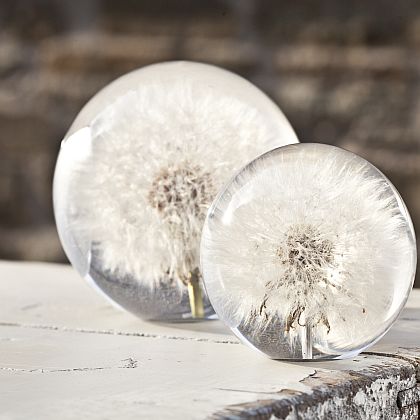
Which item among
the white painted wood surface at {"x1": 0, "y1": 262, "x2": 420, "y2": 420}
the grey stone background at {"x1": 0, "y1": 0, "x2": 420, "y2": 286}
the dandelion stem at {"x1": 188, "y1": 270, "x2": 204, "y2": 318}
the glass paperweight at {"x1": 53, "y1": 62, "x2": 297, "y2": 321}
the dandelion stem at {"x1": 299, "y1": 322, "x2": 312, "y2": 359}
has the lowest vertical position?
the white painted wood surface at {"x1": 0, "y1": 262, "x2": 420, "y2": 420}

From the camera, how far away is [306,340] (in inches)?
21.1

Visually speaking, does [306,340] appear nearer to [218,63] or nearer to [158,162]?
[158,162]

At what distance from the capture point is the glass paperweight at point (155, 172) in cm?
64

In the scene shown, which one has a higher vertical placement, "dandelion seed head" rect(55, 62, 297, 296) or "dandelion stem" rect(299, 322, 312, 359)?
"dandelion seed head" rect(55, 62, 297, 296)

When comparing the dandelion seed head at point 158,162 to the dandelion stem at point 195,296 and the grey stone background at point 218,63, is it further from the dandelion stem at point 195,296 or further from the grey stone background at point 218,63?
the grey stone background at point 218,63

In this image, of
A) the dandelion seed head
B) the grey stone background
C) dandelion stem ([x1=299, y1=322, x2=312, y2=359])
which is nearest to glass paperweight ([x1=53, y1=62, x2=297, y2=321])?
the dandelion seed head

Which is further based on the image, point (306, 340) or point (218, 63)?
point (218, 63)

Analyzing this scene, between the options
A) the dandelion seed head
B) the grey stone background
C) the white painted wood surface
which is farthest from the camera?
the grey stone background

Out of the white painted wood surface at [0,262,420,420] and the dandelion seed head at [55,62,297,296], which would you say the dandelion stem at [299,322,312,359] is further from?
the dandelion seed head at [55,62,297,296]

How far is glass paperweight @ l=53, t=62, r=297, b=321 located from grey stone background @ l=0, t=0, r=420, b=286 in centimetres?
→ 88

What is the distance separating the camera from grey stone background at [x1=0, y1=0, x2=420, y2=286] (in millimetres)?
1518

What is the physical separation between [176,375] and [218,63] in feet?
3.70

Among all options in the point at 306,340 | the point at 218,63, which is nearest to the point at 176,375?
the point at 306,340

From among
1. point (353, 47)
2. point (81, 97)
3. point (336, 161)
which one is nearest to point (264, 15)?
point (353, 47)
